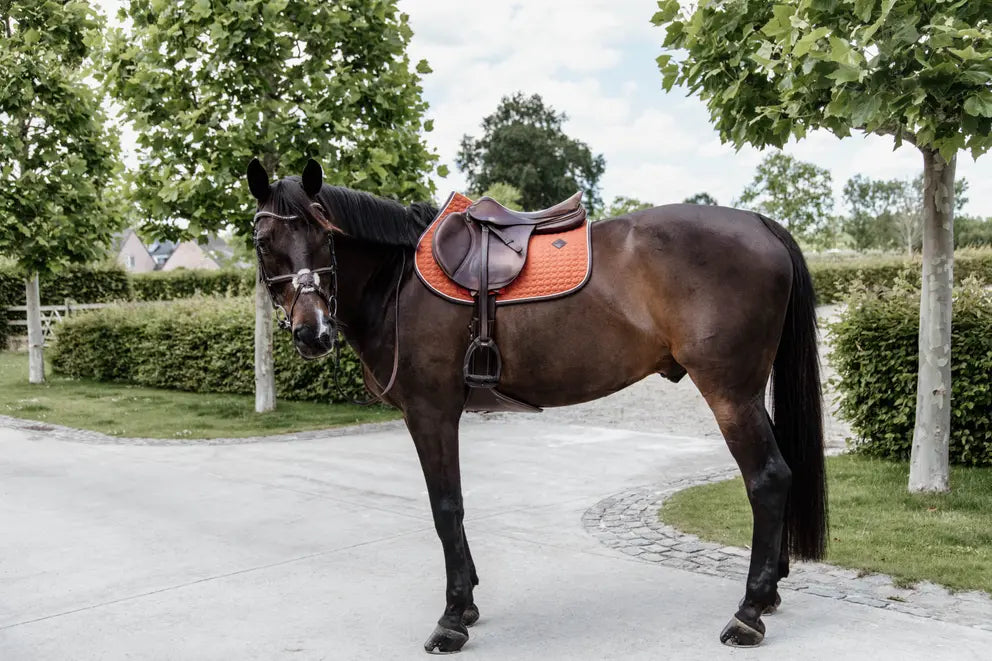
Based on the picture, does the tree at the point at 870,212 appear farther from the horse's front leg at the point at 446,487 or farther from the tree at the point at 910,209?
the horse's front leg at the point at 446,487

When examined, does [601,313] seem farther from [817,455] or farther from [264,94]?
[264,94]

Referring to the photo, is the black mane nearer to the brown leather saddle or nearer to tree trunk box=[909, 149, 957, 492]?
the brown leather saddle

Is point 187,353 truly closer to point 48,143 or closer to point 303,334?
point 48,143

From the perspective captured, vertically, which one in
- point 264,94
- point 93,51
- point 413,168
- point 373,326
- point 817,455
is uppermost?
point 93,51

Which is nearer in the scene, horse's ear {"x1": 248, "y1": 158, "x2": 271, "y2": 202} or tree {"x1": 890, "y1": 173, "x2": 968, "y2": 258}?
horse's ear {"x1": 248, "y1": 158, "x2": 271, "y2": 202}

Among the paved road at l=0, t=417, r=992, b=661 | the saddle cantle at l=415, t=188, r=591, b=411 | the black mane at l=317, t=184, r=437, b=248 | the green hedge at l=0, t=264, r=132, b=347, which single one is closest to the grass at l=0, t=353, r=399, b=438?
the paved road at l=0, t=417, r=992, b=661

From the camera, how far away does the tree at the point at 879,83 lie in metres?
4.45

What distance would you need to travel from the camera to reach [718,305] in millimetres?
3744

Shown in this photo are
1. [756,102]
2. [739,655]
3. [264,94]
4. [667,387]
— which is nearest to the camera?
[739,655]

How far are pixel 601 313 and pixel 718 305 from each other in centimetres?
51

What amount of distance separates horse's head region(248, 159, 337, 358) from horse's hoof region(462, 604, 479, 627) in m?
1.40

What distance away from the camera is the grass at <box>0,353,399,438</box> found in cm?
1056

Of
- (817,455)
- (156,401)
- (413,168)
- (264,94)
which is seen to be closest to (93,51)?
(264,94)

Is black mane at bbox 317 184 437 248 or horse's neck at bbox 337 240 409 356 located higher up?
black mane at bbox 317 184 437 248
